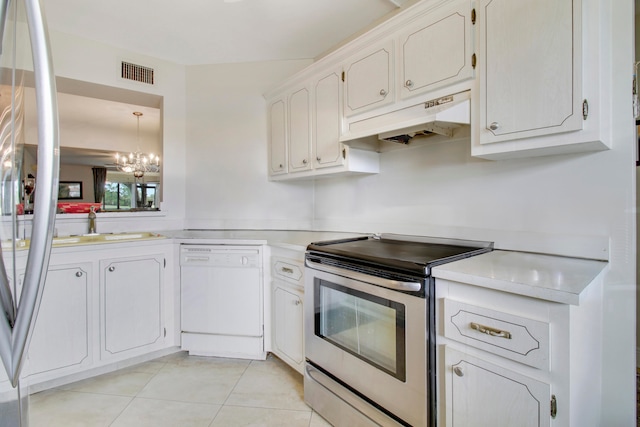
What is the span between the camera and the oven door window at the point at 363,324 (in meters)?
1.25

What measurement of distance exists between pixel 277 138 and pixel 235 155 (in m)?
0.50

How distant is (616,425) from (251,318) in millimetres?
1937

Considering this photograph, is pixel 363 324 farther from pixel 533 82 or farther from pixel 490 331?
pixel 533 82

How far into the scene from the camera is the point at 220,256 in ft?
7.23

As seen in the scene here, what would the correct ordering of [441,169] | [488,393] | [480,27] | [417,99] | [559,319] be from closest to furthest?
1. [559,319]
2. [488,393]
3. [480,27]
4. [417,99]
5. [441,169]

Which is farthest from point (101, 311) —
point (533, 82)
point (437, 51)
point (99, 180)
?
point (99, 180)

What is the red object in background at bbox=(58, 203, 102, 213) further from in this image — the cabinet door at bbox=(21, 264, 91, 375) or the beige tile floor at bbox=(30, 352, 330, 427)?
the beige tile floor at bbox=(30, 352, 330, 427)

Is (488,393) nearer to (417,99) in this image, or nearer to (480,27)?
(417,99)

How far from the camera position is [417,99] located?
5.18 feet

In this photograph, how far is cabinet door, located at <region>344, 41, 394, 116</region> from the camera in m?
1.71

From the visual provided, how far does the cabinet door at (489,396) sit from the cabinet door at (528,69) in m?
0.89

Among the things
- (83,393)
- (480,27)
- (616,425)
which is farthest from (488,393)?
(83,393)

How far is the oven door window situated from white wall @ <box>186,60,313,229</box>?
47.8 inches

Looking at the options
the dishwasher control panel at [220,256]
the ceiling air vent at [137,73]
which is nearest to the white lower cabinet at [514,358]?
the dishwasher control panel at [220,256]
